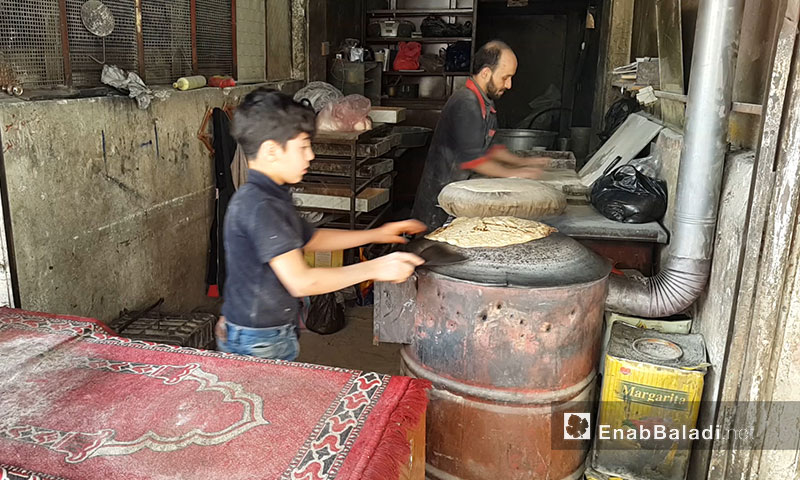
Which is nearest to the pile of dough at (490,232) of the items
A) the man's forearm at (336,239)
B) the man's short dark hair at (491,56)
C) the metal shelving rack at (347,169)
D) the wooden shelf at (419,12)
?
the man's forearm at (336,239)

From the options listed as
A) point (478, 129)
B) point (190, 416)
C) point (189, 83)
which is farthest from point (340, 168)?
point (190, 416)

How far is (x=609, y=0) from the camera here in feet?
21.2

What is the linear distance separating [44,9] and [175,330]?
1920 millimetres

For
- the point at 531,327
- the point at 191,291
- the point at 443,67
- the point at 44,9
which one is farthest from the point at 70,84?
the point at 443,67

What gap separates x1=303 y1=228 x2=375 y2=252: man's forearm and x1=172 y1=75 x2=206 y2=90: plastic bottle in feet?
8.22

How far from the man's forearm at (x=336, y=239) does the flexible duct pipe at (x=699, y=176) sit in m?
1.27

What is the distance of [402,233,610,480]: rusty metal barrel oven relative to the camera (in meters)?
2.35

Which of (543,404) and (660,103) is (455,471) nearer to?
(543,404)

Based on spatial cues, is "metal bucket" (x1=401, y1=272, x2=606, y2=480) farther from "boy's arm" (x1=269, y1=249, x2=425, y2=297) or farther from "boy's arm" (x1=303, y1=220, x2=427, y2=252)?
"boy's arm" (x1=269, y1=249, x2=425, y2=297)

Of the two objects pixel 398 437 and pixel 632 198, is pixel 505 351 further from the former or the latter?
pixel 632 198

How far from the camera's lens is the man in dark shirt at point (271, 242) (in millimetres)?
1879

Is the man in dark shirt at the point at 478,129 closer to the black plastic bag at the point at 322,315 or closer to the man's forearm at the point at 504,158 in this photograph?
the man's forearm at the point at 504,158

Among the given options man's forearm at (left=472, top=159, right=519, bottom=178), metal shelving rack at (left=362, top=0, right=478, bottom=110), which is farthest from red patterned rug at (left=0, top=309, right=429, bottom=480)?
metal shelving rack at (left=362, top=0, right=478, bottom=110)

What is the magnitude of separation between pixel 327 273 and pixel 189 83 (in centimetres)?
297
